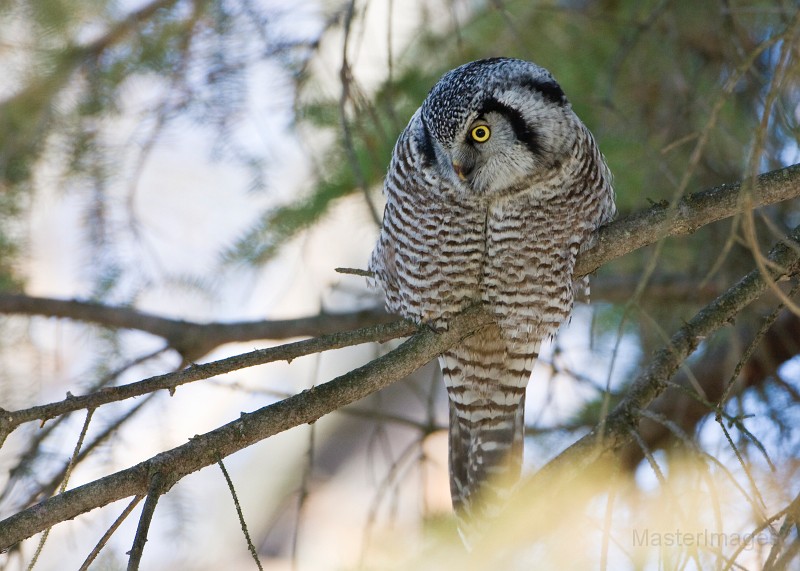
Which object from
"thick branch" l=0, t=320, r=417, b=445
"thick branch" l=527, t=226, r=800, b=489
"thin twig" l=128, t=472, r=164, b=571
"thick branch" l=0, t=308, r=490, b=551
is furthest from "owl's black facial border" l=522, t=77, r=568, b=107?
"thin twig" l=128, t=472, r=164, b=571

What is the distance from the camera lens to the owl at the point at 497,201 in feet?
8.42

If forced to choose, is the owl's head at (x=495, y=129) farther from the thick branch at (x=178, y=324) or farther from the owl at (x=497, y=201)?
the thick branch at (x=178, y=324)

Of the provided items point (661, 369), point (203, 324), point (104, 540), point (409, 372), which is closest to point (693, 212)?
point (661, 369)

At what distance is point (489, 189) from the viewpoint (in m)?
2.57

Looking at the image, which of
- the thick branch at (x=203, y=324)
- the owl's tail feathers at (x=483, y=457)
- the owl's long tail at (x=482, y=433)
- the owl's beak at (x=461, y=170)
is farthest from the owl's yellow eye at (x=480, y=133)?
the owl's tail feathers at (x=483, y=457)

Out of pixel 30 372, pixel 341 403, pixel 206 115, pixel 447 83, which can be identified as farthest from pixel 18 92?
pixel 341 403

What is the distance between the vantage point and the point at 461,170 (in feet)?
8.31

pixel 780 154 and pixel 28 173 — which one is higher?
pixel 28 173

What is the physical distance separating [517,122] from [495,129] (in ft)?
0.24

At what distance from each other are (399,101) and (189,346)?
1.42 metres

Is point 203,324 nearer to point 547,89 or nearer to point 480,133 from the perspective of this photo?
point 480,133

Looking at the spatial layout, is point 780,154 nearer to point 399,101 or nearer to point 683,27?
point 683,27

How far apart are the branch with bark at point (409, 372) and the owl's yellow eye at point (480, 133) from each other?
1.57 feet

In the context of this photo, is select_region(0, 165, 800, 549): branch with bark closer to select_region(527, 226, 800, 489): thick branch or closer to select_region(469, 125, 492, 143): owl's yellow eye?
select_region(527, 226, 800, 489): thick branch
